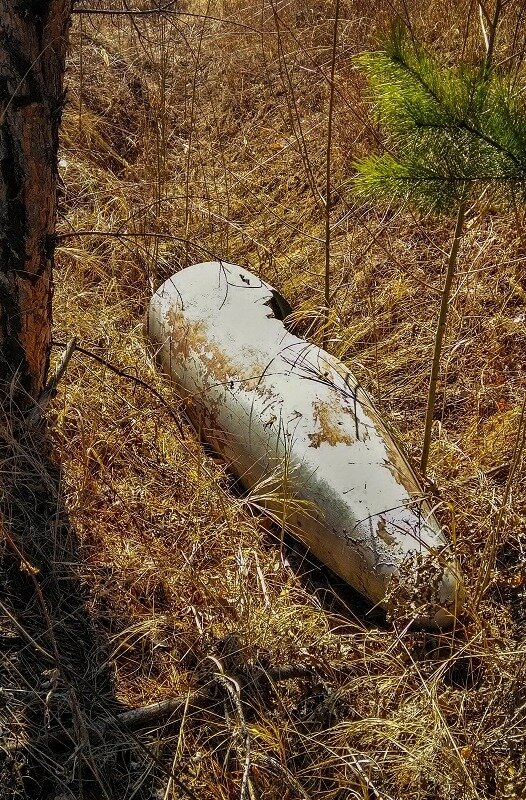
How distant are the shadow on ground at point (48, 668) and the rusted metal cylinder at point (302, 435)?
68cm

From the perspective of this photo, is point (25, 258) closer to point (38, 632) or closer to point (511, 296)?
point (38, 632)

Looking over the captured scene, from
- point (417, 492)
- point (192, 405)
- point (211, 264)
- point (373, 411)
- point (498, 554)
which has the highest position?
point (211, 264)

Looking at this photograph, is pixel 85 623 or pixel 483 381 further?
pixel 483 381

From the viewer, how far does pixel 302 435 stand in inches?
109

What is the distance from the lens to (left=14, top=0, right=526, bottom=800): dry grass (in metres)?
2.24

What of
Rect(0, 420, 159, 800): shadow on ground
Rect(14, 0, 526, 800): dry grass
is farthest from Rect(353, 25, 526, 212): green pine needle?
Rect(0, 420, 159, 800): shadow on ground

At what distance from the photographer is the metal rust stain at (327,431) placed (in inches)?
107

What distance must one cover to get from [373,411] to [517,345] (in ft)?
3.41

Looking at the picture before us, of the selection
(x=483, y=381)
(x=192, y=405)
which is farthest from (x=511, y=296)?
(x=192, y=405)

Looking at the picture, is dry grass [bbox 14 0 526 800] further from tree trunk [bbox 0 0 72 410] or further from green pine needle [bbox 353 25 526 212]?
green pine needle [bbox 353 25 526 212]

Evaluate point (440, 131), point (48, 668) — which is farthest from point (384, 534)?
point (440, 131)

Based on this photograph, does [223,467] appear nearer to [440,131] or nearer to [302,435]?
[302,435]

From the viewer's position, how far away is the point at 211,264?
11.4ft

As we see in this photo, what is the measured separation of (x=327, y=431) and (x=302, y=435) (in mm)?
88
